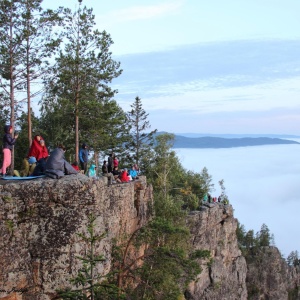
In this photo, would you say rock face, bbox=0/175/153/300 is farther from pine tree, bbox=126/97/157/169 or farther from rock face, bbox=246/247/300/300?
rock face, bbox=246/247/300/300

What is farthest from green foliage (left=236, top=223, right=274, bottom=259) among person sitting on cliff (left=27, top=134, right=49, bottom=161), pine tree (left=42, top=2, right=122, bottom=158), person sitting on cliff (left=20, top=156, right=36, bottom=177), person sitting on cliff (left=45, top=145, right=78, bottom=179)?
person sitting on cliff (left=45, top=145, right=78, bottom=179)

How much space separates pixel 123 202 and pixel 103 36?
13062mm

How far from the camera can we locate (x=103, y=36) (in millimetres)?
32531

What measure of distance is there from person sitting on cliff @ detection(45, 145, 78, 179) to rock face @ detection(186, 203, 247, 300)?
88.0 feet

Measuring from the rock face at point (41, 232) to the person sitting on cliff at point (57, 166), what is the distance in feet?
1.66

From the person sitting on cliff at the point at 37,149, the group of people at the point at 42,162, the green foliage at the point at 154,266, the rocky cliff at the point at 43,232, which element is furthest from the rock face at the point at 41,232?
the green foliage at the point at 154,266

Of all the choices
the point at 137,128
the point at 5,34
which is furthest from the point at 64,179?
the point at 137,128

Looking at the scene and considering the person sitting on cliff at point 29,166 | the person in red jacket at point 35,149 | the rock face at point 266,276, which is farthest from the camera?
the rock face at point 266,276

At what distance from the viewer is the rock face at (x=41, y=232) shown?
39.4 ft

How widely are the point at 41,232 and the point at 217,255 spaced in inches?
1573

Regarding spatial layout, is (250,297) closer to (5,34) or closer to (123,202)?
(123,202)

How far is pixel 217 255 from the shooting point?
49844 millimetres

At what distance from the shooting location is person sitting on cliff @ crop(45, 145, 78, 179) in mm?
13084

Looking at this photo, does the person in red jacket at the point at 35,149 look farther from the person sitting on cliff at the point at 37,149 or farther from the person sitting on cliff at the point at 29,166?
the person sitting on cliff at the point at 29,166
